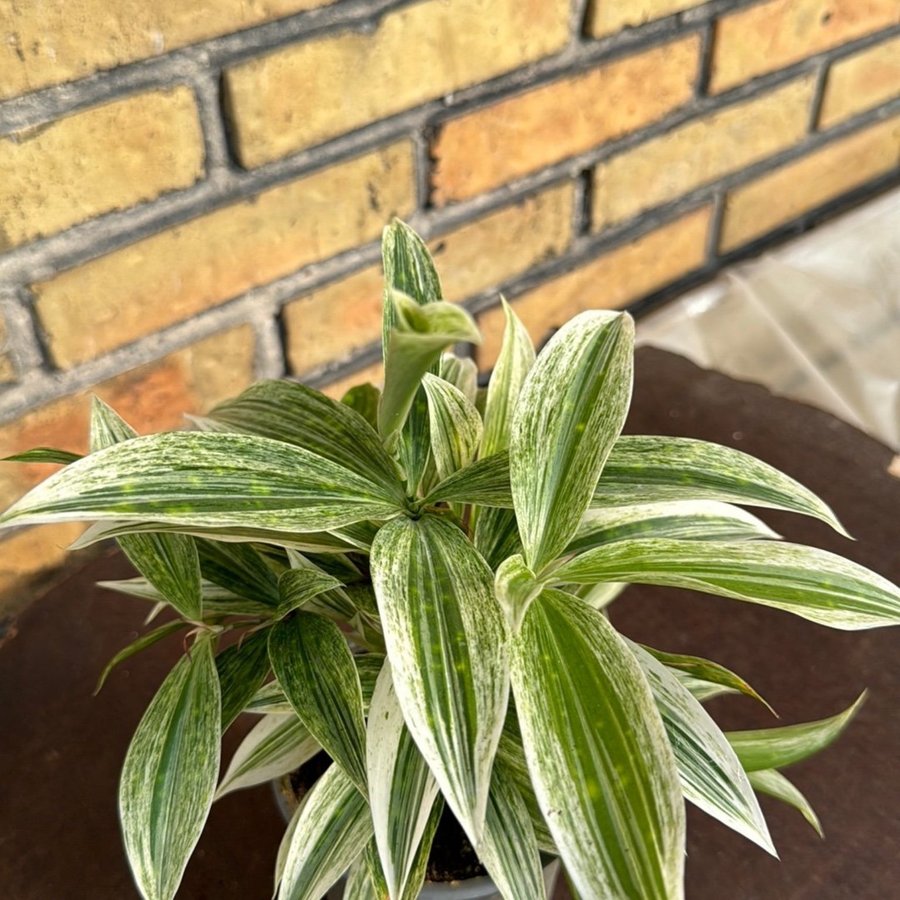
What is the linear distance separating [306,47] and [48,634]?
0.43m

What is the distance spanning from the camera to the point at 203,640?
1.39ft

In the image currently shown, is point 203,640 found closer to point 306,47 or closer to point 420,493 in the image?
point 420,493

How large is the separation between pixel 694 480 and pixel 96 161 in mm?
452

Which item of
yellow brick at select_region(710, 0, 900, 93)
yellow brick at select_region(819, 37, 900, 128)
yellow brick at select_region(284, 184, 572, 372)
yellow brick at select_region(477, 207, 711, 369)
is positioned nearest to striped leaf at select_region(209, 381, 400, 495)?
yellow brick at select_region(284, 184, 572, 372)

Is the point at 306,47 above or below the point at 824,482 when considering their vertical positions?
above

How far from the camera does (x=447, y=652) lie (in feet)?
1.08

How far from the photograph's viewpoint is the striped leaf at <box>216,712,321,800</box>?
0.45 meters

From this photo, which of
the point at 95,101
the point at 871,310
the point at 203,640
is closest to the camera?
the point at 203,640

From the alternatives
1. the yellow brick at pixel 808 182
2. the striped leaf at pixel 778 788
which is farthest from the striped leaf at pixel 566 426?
the yellow brick at pixel 808 182

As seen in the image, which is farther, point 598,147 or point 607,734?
point 598,147

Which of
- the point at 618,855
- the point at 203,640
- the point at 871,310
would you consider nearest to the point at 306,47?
the point at 203,640

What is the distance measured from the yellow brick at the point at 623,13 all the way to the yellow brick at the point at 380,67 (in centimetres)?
3

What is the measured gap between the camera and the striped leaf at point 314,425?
0.41 meters

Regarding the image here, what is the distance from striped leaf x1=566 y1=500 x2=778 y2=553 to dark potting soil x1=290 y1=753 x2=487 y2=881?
15 cm
